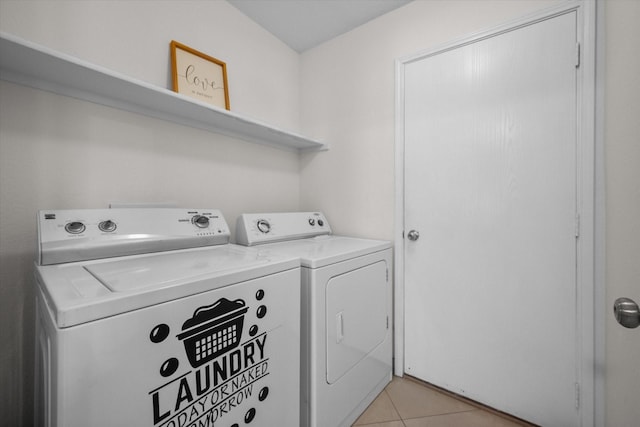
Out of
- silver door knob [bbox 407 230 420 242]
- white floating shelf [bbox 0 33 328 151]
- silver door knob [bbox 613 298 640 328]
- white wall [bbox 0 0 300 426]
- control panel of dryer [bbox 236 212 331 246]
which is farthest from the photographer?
silver door knob [bbox 407 230 420 242]

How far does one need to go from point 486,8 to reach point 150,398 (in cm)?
226

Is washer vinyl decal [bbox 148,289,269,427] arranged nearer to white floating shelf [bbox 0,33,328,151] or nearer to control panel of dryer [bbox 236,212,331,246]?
control panel of dryer [bbox 236,212,331,246]

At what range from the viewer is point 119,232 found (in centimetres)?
110

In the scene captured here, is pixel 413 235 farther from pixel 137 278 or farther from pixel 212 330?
pixel 137 278

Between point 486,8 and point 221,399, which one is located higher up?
point 486,8

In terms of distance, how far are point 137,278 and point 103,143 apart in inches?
33.7

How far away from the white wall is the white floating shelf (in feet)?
0.14

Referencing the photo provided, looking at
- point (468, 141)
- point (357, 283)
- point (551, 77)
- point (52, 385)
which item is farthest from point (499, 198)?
point (52, 385)

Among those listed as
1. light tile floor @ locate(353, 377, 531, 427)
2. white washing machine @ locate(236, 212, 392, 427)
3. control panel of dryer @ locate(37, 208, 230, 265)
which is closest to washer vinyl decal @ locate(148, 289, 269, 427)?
white washing machine @ locate(236, 212, 392, 427)

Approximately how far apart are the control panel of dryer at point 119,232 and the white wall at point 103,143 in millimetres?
203

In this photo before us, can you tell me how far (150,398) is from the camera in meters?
0.69

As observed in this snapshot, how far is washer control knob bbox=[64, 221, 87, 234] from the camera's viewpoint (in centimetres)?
100

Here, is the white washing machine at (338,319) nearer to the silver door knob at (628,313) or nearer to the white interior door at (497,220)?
the white interior door at (497,220)

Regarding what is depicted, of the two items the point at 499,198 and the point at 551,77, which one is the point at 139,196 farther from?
the point at 551,77
